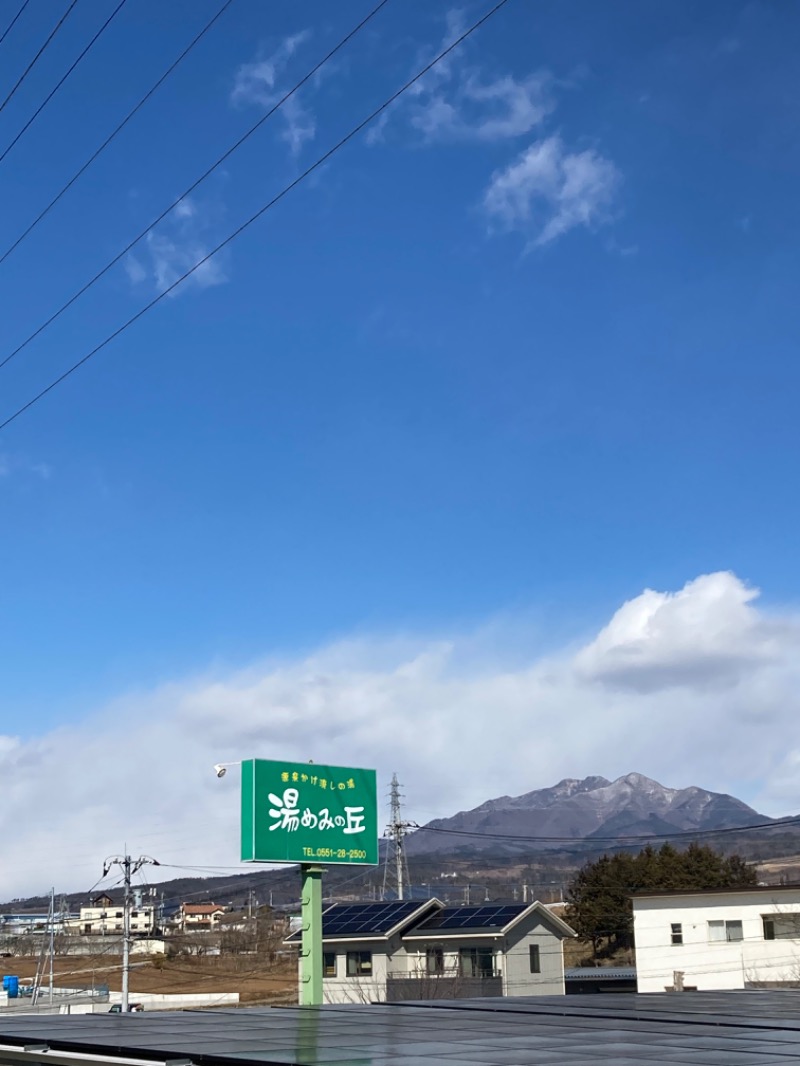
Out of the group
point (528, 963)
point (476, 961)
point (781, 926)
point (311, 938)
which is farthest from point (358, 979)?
point (311, 938)

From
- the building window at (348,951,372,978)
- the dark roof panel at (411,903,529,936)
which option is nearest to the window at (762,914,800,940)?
the dark roof panel at (411,903,529,936)

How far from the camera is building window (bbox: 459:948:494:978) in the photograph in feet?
177

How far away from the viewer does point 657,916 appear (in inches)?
2007

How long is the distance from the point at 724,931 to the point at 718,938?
0.44m

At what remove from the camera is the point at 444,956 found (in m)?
54.2

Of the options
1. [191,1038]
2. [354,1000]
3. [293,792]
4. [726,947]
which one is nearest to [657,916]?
[726,947]

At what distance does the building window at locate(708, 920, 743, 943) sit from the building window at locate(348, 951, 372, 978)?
17.2m

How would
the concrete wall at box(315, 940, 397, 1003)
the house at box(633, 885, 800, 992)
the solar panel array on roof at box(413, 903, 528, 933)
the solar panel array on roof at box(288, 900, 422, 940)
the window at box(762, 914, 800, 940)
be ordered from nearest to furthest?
the house at box(633, 885, 800, 992) < the window at box(762, 914, 800, 940) < the concrete wall at box(315, 940, 397, 1003) < the solar panel array on roof at box(413, 903, 528, 933) < the solar panel array on roof at box(288, 900, 422, 940)

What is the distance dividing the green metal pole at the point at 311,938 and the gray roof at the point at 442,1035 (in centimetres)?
706

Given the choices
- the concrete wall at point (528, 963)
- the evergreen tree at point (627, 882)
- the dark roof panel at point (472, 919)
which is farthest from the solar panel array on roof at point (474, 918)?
the evergreen tree at point (627, 882)

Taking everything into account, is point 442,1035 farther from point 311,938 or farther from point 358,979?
point 358,979

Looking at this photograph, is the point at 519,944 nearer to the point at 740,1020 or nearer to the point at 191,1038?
the point at 740,1020

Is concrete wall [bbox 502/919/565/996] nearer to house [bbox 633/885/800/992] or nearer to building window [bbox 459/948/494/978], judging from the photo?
building window [bbox 459/948/494/978]

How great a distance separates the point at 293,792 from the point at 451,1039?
53.7 ft
